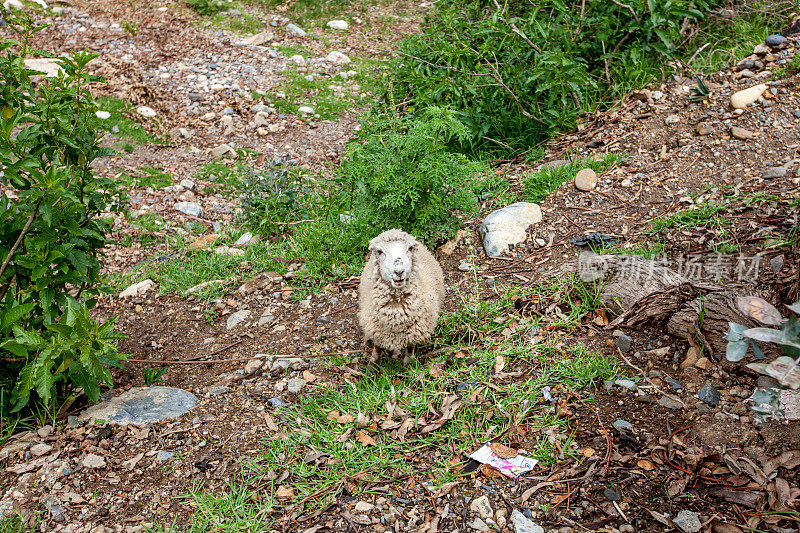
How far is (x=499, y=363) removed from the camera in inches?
165

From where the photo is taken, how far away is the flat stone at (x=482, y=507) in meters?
3.14

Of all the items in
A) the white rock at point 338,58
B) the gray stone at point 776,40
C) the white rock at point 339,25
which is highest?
the gray stone at point 776,40

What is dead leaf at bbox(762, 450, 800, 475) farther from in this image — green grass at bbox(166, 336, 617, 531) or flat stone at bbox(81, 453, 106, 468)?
flat stone at bbox(81, 453, 106, 468)

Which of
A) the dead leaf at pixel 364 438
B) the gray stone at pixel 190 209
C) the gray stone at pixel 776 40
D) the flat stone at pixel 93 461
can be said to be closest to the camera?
the flat stone at pixel 93 461

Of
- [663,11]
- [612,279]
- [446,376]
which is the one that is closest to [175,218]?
[446,376]

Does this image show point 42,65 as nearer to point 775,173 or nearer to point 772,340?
point 775,173

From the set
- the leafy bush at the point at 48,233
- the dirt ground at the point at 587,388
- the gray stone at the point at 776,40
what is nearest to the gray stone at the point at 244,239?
the dirt ground at the point at 587,388

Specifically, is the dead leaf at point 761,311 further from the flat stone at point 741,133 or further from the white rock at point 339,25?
the white rock at point 339,25

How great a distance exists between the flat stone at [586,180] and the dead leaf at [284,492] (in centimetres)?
375

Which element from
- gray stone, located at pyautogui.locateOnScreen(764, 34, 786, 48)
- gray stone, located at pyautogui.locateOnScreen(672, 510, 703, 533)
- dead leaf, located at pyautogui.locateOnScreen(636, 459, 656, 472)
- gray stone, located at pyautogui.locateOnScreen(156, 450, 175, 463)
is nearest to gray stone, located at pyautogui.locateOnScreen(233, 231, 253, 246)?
gray stone, located at pyautogui.locateOnScreen(156, 450, 175, 463)

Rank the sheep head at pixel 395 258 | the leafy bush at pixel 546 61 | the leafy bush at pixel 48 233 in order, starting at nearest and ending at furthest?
the leafy bush at pixel 48 233 → the sheep head at pixel 395 258 → the leafy bush at pixel 546 61

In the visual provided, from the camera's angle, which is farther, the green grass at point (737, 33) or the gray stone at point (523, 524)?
the green grass at point (737, 33)

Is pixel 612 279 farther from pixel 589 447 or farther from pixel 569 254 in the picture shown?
A: pixel 589 447

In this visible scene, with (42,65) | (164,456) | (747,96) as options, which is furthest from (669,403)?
(42,65)
